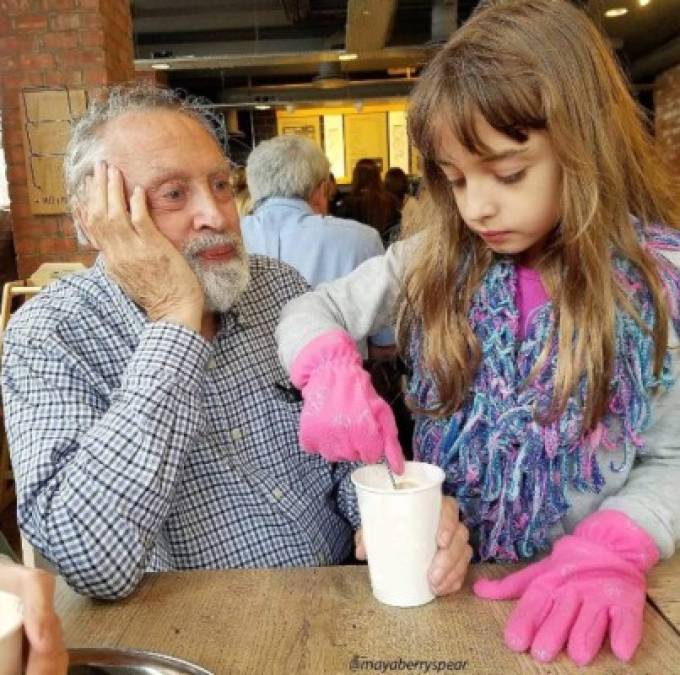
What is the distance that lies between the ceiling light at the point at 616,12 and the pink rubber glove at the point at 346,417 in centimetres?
692

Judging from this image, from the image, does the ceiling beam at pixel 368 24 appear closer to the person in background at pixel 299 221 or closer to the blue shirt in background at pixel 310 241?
the person in background at pixel 299 221

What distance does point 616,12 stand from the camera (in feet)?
22.2

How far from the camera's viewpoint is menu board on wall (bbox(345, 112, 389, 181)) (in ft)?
28.9

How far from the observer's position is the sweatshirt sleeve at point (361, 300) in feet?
3.50

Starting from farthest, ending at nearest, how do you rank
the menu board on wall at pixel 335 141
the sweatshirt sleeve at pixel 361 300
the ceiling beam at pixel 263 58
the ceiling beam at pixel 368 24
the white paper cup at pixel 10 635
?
the menu board on wall at pixel 335 141
the ceiling beam at pixel 263 58
the ceiling beam at pixel 368 24
the sweatshirt sleeve at pixel 361 300
the white paper cup at pixel 10 635

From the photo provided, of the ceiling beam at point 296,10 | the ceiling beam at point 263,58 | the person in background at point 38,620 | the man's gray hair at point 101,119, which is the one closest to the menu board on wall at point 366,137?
the ceiling beam at point 263,58

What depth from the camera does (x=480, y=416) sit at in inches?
39.6

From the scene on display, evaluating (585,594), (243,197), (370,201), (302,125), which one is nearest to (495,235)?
(585,594)

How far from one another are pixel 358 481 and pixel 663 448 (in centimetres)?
44

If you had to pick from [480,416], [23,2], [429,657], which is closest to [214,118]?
[480,416]

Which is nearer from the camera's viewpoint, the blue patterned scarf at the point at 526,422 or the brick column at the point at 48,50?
the blue patterned scarf at the point at 526,422

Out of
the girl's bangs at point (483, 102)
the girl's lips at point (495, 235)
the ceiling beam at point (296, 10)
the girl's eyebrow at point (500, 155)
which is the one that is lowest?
the girl's lips at point (495, 235)

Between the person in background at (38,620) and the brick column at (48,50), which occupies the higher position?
the brick column at (48,50)

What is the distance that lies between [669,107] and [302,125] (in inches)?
181
